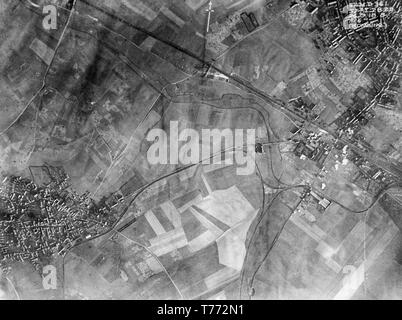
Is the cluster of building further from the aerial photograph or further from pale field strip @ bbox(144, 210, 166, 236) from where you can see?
pale field strip @ bbox(144, 210, 166, 236)

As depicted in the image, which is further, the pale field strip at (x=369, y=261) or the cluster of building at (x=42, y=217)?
the cluster of building at (x=42, y=217)

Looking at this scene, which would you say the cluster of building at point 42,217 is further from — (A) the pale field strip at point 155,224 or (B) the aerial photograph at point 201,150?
(A) the pale field strip at point 155,224

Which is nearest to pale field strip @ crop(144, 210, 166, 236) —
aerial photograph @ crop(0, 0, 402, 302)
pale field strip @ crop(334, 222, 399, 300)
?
aerial photograph @ crop(0, 0, 402, 302)

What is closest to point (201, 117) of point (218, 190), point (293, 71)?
point (218, 190)

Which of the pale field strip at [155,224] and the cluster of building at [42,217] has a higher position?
the cluster of building at [42,217]

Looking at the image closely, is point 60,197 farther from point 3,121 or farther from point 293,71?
point 293,71

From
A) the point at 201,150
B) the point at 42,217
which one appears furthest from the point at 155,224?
the point at 42,217

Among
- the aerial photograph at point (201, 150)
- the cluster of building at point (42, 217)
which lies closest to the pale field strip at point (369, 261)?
the aerial photograph at point (201, 150)

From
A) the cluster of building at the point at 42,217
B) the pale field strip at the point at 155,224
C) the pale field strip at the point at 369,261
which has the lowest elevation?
the pale field strip at the point at 369,261
